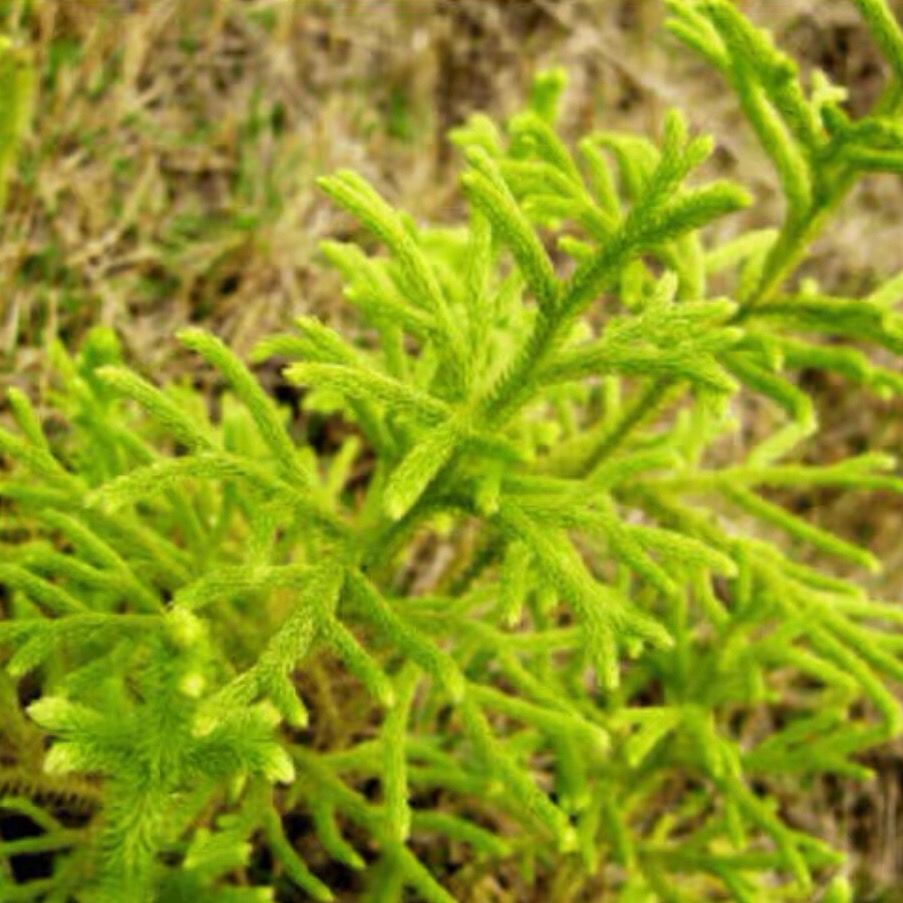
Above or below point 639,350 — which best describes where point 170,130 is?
below


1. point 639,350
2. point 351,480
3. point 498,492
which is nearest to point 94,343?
point 498,492

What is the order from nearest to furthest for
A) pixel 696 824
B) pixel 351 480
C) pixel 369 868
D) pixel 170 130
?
pixel 369 868 < pixel 696 824 < pixel 351 480 < pixel 170 130

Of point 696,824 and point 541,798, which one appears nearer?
point 541,798

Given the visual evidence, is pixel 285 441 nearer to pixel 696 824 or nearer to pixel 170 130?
pixel 696 824

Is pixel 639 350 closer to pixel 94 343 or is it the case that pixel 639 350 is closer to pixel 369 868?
pixel 94 343

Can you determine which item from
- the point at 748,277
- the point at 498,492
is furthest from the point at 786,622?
the point at 498,492

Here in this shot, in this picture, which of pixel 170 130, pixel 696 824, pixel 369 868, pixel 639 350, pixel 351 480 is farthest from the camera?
pixel 170 130

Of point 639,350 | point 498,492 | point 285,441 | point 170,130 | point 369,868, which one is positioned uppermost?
point 639,350
